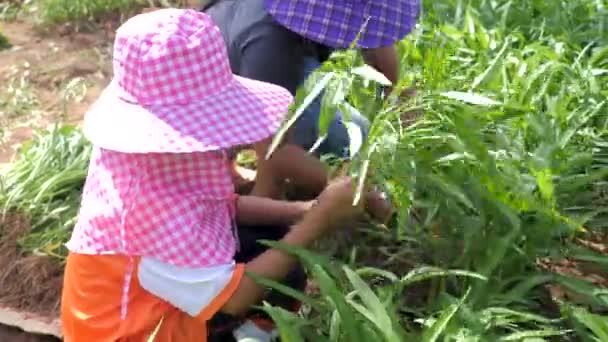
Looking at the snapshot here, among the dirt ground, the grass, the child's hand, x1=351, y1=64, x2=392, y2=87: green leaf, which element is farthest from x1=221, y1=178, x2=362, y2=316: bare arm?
the grass

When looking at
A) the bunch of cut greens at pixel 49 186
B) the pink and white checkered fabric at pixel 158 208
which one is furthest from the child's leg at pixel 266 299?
the bunch of cut greens at pixel 49 186

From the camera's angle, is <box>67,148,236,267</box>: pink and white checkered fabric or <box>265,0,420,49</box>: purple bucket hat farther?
<box>265,0,420,49</box>: purple bucket hat

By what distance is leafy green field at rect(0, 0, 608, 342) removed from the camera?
5.19ft

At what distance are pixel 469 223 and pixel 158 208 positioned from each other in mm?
612

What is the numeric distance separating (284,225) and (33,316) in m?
0.70

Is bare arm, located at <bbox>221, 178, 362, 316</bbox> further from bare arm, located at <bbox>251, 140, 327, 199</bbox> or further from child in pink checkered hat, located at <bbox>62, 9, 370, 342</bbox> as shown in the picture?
bare arm, located at <bbox>251, 140, 327, 199</bbox>

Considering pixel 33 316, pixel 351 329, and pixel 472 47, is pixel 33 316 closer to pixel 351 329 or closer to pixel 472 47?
pixel 351 329

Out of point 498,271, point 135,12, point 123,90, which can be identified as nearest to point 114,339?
point 123,90

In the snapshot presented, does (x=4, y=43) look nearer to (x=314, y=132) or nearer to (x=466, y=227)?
(x=314, y=132)

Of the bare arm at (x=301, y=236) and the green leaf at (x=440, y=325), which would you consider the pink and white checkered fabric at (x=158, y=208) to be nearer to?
the bare arm at (x=301, y=236)

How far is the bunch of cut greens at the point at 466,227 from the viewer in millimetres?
1572

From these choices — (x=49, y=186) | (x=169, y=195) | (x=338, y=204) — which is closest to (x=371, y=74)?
(x=338, y=204)

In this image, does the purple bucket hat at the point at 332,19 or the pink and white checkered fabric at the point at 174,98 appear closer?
the pink and white checkered fabric at the point at 174,98

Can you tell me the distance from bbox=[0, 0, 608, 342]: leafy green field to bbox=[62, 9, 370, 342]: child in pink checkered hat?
0.13 meters
